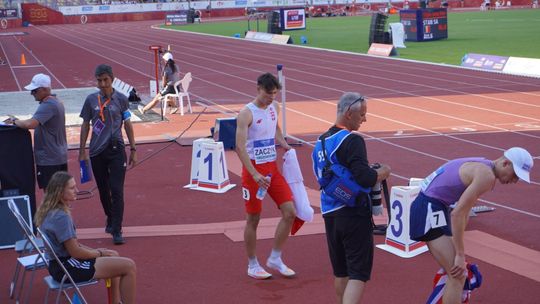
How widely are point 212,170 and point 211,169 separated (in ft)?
0.07

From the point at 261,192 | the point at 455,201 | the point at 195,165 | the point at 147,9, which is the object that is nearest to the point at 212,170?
the point at 195,165

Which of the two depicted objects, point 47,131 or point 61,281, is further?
point 47,131

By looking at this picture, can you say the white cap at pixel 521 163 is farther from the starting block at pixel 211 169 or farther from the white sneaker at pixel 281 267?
the starting block at pixel 211 169

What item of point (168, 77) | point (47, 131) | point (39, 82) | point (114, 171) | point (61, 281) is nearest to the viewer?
point (61, 281)

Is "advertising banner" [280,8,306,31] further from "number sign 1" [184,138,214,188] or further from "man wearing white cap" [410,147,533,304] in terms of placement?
"man wearing white cap" [410,147,533,304]

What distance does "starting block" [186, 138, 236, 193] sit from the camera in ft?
36.8

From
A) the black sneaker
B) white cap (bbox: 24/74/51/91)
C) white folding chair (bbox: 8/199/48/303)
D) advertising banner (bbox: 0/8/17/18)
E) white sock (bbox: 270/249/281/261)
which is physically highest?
advertising banner (bbox: 0/8/17/18)

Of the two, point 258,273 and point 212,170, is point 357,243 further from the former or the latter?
point 212,170

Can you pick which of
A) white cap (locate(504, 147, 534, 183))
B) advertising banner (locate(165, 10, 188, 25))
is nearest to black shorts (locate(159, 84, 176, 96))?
white cap (locate(504, 147, 534, 183))

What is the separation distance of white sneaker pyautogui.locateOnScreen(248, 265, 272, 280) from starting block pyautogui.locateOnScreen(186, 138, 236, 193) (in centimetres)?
381

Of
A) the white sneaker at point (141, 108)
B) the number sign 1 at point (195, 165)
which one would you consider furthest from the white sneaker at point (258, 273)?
the white sneaker at point (141, 108)

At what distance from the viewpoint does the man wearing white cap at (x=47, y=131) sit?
27.4 ft

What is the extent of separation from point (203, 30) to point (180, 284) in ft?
175

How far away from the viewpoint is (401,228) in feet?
26.6
